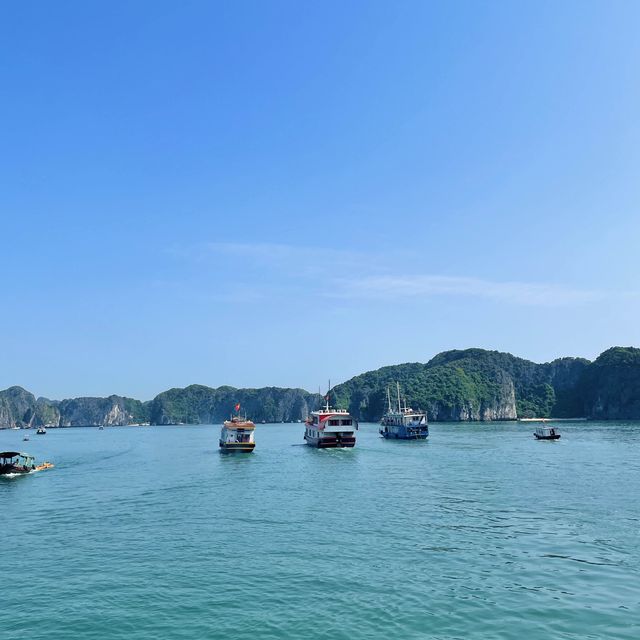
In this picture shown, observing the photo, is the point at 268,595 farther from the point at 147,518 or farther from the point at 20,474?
the point at 20,474

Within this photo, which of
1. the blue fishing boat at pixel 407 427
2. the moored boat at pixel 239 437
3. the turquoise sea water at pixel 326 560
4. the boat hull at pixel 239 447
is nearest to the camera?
the turquoise sea water at pixel 326 560

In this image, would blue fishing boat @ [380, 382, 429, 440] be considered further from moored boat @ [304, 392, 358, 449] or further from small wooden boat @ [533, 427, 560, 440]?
moored boat @ [304, 392, 358, 449]

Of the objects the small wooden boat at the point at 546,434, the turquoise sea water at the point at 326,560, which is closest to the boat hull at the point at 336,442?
the turquoise sea water at the point at 326,560

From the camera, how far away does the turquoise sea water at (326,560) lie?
21.2 m

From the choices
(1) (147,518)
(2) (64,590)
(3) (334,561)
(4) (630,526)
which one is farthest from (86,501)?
(4) (630,526)

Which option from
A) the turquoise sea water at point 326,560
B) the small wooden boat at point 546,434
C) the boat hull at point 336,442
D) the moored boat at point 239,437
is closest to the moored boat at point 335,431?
the boat hull at point 336,442

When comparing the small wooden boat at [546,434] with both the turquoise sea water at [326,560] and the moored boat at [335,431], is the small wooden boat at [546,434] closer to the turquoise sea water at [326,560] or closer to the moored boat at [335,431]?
the moored boat at [335,431]

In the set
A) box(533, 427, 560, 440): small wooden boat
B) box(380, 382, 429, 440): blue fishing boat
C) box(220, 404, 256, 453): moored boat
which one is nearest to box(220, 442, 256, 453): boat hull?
box(220, 404, 256, 453): moored boat

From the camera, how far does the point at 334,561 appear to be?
2897 centimetres

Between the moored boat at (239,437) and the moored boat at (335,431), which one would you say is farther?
the moored boat at (335,431)

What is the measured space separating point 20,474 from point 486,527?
6252 cm

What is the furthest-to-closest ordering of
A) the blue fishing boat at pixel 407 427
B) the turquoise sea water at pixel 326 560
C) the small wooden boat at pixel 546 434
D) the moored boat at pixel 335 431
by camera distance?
1. the blue fishing boat at pixel 407 427
2. the small wooden boat at pixel 546 434
3. the moored boat at pixel 335 431
4. the turquoise sea water at pixel 326 560

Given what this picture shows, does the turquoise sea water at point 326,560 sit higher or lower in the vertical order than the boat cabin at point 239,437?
lower

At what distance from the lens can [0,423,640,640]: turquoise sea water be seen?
21.2 meters
